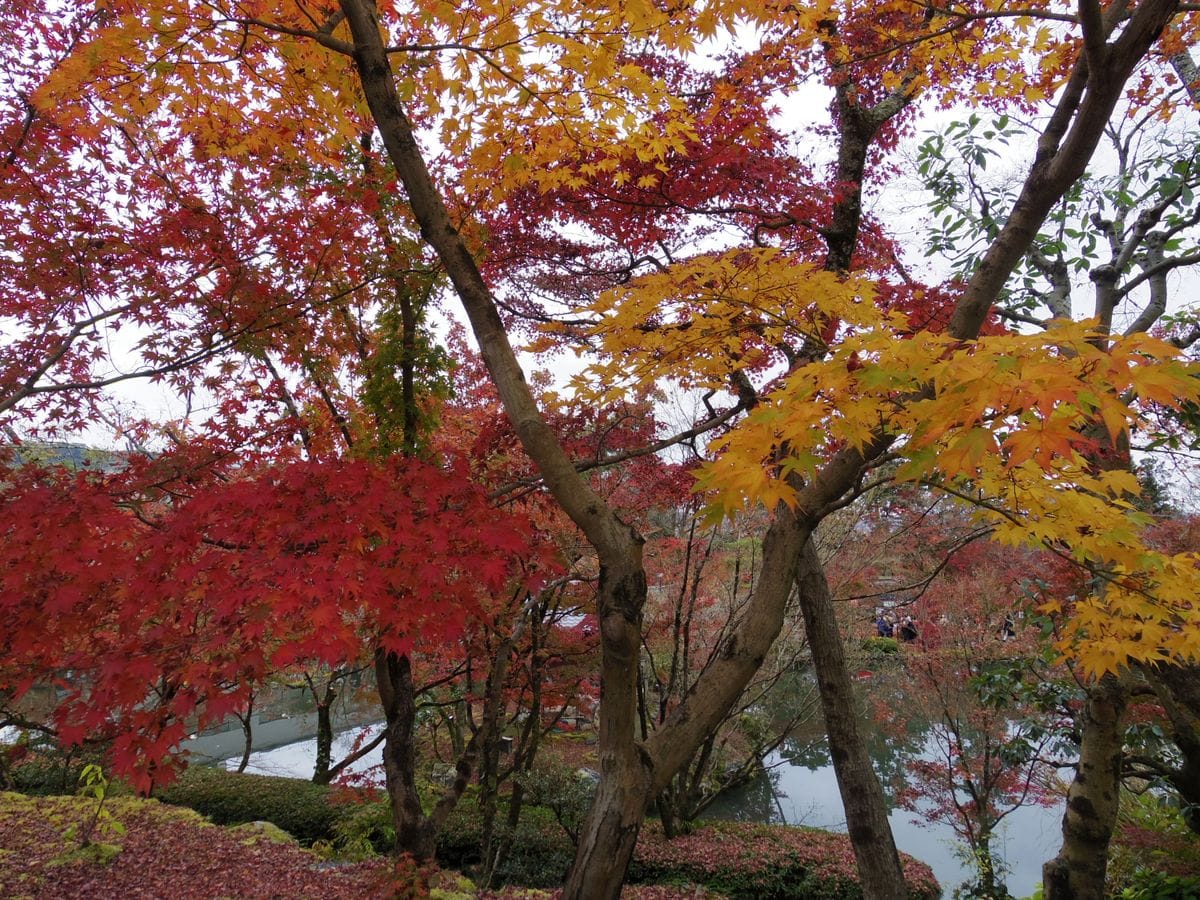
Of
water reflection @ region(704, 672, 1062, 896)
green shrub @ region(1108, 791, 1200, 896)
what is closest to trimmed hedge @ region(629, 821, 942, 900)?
water reflection @ region(704, 672, 1062, 896)

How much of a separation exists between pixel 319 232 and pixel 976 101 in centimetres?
522

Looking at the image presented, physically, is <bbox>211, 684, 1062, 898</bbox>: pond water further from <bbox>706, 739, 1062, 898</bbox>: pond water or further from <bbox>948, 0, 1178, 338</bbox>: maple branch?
<bbox>948, 0, 1178, 338</bbox>: maple branch

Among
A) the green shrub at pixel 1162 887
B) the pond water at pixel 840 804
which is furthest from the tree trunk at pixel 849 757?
the pond water at pixel 840 804

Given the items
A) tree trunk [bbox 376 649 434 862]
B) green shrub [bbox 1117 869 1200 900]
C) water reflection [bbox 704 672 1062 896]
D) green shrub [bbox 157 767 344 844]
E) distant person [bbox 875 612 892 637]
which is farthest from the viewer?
distant person [bbox 875 612 892 637]

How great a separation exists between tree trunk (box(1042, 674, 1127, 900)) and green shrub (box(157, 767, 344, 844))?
767cm

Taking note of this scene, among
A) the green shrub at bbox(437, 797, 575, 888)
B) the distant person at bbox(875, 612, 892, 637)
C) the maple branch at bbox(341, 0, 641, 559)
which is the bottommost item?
the green shrub at bbox(437, 797, 575, 888)

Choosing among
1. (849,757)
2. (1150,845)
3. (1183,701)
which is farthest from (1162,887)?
(849,757)

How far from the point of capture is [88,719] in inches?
94.5

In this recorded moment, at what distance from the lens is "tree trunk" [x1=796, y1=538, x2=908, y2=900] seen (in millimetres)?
4270

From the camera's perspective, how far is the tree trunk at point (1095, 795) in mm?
4664

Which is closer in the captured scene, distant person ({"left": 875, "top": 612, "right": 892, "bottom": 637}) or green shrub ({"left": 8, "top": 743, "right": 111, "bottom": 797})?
green shrub ({"left": 8, "top": 743, "right": 111, "bottom": 797})

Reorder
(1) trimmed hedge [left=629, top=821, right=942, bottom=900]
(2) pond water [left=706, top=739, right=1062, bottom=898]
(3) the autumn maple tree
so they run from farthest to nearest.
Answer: (2) pond water [left=706, top=739, right=1062, bottom=898] → (1) trimmed hedge [left=629, top=821, right=942, bottom=900] → (3) the autumn maple tree

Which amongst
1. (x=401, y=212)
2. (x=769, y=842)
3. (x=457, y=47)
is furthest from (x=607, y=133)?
(x=769, y=842)

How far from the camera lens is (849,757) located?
4.50 metres
